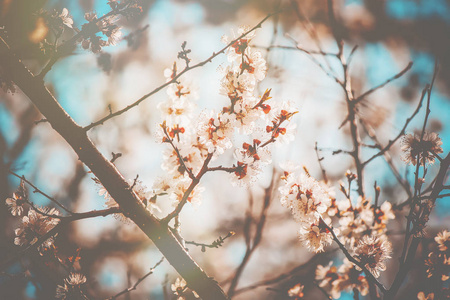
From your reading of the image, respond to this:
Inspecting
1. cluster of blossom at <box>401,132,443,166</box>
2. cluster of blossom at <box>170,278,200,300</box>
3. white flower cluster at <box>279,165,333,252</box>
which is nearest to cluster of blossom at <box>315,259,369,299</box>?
white flower cluster at <box>279,165,333,252</box>

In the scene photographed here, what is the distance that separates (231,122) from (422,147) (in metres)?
1.30

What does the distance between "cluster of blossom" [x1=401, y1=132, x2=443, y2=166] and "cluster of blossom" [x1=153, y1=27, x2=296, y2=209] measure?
35.6 inches

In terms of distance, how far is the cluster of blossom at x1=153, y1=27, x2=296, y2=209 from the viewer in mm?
1504

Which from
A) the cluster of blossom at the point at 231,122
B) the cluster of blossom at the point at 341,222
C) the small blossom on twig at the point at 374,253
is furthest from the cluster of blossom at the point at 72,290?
the small blossom on twig at the point at 374,253

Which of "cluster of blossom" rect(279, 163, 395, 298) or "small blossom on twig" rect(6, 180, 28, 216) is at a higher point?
"small blossom on twig" rect(6, 180, 28, 216)

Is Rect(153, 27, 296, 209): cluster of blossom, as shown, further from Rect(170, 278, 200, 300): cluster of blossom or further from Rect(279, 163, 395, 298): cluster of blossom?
Rect(170, 278, 200, 300): cluster of blossom

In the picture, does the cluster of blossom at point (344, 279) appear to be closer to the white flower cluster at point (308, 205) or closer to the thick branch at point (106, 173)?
the white flower cluster at point (308, 205)

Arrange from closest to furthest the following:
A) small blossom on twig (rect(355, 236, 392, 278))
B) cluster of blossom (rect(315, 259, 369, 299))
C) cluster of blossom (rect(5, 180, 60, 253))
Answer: cluster of blossom (rect(5, 180, 60, 253)) < small blossom on twig (rect(355, 236, 392, 278)) < cluster of blossom (rect(315, 259, 369, 299))

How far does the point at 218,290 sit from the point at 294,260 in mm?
4257

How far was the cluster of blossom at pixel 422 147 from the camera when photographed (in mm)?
1778

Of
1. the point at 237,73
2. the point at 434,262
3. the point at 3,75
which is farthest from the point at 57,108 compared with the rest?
the point at 434,262

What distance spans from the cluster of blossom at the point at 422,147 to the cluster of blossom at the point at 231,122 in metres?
0.90

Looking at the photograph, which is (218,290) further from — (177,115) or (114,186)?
(177,115)

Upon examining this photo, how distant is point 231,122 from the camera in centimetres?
150
